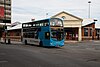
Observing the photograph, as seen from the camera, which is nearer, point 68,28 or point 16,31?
point 68,28

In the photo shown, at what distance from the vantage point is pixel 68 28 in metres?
67.9

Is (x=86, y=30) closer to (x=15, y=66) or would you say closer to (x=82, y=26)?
(x=82, y=26)

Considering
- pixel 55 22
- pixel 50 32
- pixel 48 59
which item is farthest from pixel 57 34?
pixel 48 59

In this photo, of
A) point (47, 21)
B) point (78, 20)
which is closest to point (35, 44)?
point (47, 21)

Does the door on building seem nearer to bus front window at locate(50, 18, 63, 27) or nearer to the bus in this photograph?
the bus

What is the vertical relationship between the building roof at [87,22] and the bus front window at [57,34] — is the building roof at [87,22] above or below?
above

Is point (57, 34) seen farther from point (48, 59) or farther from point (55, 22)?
point (48, 59)

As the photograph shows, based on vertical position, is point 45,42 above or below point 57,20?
below

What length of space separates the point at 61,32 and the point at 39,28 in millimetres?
3554

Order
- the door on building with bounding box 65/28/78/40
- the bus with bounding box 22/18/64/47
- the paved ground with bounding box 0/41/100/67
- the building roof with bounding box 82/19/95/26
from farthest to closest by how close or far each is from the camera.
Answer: the building roof with bounding box 82/19/95/26
the door on building with bounding box 65/28/78/40
the bus with bounding box 22/18/64/47
the paved ground with bounding box 0/41/100/67

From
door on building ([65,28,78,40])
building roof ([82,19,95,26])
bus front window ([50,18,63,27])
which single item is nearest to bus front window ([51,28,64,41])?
bus front window ([50,18,63,27])

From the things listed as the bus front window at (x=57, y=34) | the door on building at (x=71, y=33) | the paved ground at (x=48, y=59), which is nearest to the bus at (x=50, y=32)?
the bus front window at (x=57, y=34)

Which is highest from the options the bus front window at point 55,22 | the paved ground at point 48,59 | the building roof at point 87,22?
the building roof at point 87,22

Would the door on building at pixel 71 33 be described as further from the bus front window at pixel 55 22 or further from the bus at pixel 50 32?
the bus front window at pixel 55 22
